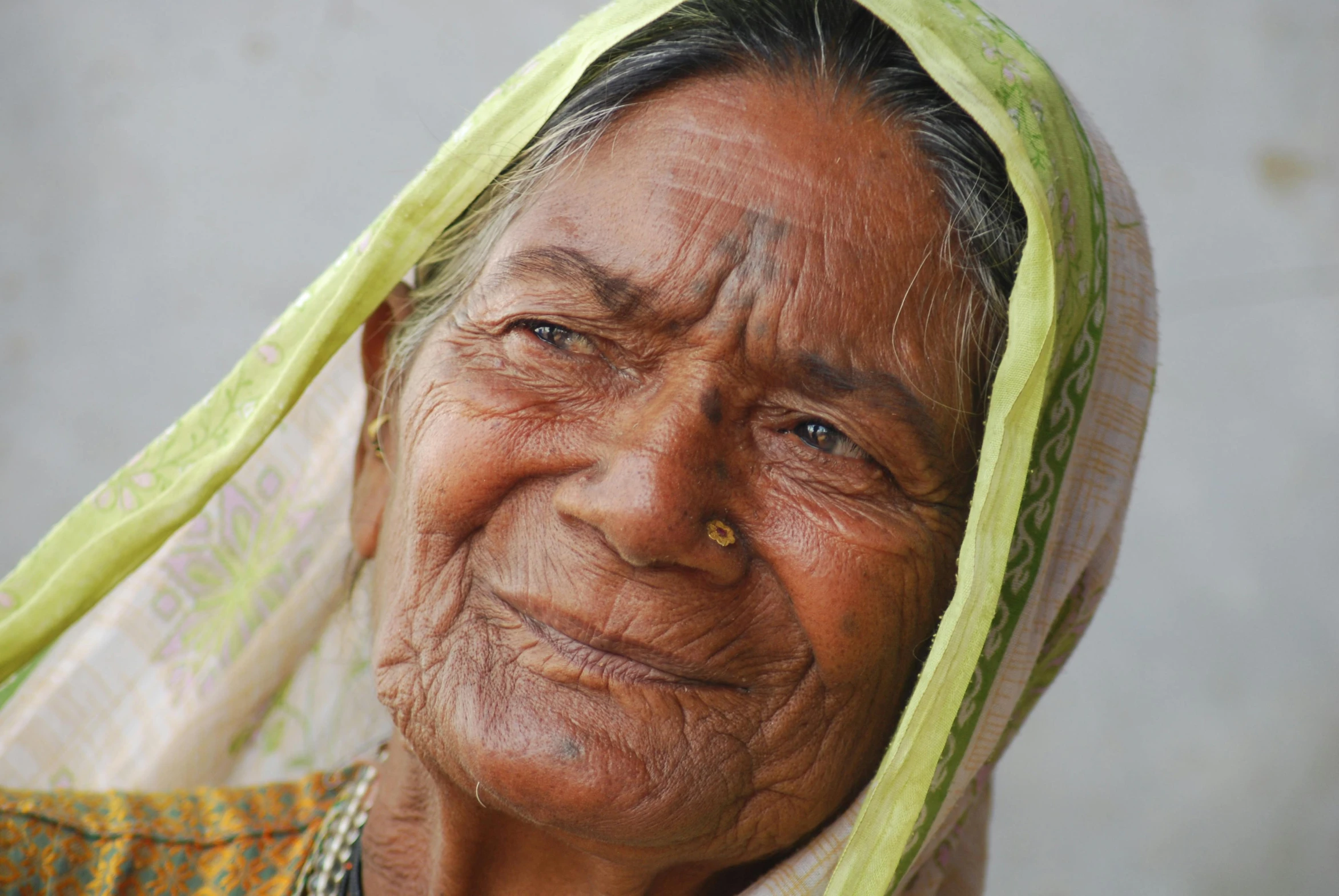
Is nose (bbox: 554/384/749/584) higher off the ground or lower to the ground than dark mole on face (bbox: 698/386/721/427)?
lower

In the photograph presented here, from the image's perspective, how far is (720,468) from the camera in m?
1.65

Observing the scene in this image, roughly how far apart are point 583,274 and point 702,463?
0.32 metres

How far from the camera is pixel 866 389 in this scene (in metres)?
1.68

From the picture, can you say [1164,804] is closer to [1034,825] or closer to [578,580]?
[1034,825]

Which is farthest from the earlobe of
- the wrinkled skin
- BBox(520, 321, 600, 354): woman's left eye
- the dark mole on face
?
the dark mole on face

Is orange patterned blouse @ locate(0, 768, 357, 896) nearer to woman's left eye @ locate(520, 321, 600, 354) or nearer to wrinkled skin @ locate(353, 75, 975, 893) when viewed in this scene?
wrinkled skin @ locate(353, 75, 975, 893)

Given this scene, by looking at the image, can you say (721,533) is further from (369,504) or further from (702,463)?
(369,504)

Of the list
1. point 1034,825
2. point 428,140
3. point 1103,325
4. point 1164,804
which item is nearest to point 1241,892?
point 1164,804

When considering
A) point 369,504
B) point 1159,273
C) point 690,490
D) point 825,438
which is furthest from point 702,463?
point 1159,273

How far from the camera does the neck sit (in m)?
1.81

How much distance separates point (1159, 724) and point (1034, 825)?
0.50 m

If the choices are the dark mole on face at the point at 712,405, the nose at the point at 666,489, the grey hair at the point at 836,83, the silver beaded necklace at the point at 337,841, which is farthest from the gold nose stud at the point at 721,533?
the silver beaded necklace at the point at 337,841

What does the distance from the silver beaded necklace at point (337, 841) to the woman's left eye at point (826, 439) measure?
103 cm

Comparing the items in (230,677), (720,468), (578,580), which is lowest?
(230,677)
